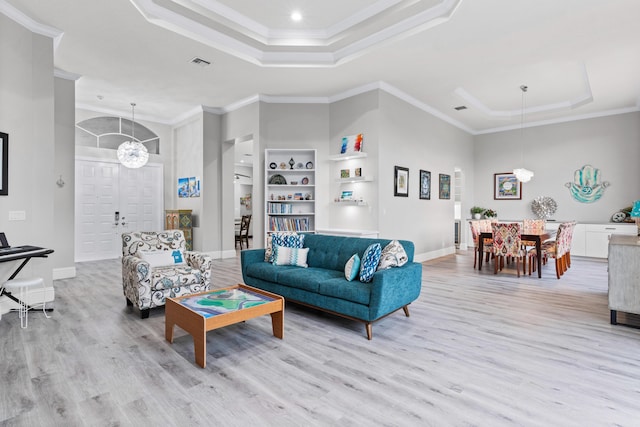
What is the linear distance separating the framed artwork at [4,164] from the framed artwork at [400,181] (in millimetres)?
5487

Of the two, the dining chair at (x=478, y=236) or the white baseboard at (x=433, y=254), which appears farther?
the white baseboard at (x=433, y=254)

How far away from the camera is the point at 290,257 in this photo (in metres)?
4.21

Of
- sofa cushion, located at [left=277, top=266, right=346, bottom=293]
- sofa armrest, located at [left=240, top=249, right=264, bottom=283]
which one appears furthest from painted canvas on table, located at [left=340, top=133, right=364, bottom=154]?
sofa cushion, located at [left=277, top=266, right=346, bottom=293]

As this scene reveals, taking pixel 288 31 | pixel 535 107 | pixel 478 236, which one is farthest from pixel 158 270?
pixel 535 107

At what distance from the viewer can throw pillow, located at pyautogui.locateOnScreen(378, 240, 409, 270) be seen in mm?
3283

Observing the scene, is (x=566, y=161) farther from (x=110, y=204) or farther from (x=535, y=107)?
(x=110, y=204)

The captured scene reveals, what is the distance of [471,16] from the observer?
3861mm

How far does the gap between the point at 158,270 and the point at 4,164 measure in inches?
79.3

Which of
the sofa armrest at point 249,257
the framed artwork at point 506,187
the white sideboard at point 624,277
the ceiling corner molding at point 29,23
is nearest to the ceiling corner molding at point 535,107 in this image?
the framed artwork at point 506,187

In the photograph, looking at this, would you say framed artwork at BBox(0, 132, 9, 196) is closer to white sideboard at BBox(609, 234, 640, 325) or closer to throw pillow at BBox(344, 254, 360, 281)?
throw pillow at BBox(344, 254, 360, 281)

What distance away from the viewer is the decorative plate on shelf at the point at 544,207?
326 inches

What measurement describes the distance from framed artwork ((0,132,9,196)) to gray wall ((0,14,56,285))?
5 cm

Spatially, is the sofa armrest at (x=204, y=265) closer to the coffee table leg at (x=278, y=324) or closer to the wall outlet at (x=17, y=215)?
the coffee table leg at (x=278, y=324)

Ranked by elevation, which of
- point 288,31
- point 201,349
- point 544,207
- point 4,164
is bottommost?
point 201,349
